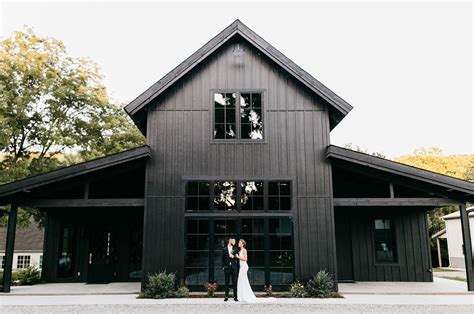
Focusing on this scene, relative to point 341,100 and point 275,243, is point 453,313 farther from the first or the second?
point 341,100

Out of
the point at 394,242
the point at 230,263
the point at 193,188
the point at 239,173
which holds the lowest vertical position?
the point at 230,263

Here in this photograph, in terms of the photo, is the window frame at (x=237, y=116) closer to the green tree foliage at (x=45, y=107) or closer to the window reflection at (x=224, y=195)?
the window reflection at (x=224, y=195)

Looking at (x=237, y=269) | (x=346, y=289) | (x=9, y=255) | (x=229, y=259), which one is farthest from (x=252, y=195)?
(x=9, y=255)

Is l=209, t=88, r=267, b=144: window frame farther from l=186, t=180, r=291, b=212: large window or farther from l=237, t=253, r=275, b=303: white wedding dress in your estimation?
l=237, t=253, r=275, b=303: white wedding dress

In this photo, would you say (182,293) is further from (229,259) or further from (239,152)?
(239,152)

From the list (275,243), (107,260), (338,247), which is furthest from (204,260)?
(338,247)

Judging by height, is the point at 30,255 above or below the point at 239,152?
below

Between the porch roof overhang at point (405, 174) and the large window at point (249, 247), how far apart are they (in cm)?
237

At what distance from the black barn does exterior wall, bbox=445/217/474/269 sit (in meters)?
14.8

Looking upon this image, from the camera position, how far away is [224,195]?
10.8 m

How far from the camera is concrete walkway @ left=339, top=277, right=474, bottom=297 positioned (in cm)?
1027

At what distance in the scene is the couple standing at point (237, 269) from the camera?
9367 millimetres

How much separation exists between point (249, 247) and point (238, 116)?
3.81 m

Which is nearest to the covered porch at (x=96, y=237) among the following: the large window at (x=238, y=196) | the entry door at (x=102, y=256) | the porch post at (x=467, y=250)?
the entry door at (x=102, y=256)
